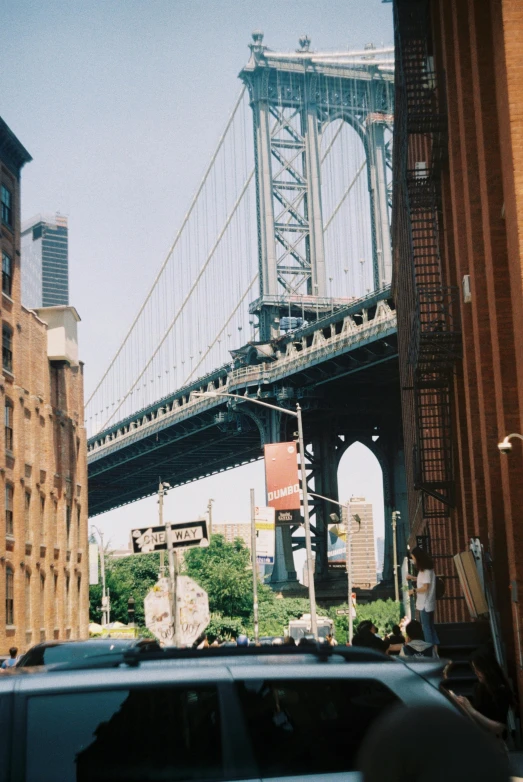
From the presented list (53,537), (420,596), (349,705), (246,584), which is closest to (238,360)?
(246,584)

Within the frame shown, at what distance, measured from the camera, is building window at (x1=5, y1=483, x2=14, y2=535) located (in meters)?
43.3

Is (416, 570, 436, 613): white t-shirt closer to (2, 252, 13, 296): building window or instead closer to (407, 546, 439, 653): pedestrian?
(407, 546, 439, 653): pedestrian

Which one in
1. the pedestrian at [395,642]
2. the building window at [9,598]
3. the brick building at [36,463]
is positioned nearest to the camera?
the pedestrian at [395,642]

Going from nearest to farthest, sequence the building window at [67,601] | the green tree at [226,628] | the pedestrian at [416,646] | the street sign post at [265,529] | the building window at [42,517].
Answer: the pedestrian at [416,646] < the street sign post at [265,529] < the building window at [42,517] < the building window at [67,601] < the green tree at [226,628]

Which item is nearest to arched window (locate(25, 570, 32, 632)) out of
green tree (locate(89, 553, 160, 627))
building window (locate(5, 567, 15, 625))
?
building window (locate(5, 567, 15, 625))

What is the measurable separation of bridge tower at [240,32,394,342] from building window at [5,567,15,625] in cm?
3965

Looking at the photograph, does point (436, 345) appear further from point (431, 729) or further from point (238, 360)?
point (238, 360)

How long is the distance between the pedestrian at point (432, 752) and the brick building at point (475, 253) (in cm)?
1196

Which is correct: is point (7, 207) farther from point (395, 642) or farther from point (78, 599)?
point (395, 642)

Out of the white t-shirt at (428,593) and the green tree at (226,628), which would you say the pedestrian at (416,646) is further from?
the green tree at (226,628)

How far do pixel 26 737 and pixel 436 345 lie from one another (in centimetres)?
1860

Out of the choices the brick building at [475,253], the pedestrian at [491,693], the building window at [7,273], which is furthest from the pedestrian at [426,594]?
the building window at [7,273]

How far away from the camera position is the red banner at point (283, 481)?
45000 millimetres

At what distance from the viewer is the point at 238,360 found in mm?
82312
